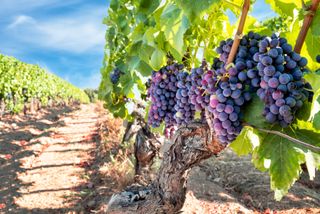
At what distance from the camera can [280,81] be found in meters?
1.52

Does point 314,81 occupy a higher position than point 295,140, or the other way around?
point 314,81

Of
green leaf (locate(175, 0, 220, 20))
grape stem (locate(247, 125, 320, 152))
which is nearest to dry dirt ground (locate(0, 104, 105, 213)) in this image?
grape stem (locate(247, 125, 320, 152))

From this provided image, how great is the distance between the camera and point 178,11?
1.61 m

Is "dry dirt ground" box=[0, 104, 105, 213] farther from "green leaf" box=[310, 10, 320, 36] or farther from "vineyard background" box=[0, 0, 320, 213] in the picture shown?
"green leaf" box=[310, 10, 320, 36]

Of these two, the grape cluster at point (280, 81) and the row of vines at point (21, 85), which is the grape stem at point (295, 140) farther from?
the row of vines at point (21, 85)

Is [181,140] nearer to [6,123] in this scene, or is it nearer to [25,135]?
[25,135]

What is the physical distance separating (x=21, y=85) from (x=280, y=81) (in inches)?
838

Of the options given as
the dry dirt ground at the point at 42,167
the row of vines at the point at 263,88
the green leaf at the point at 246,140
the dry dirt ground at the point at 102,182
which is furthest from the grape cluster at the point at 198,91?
the dry dirt ground at the point at 42,167

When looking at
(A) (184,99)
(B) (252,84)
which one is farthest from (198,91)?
(B) (252,84)

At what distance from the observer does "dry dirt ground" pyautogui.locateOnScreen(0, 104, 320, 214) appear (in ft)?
19.7

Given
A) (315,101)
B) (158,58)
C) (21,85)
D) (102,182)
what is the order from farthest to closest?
(21,85) → (102,182) → (158,58) → (315,101)

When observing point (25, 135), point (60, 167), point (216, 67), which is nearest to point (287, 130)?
point (216, 67)

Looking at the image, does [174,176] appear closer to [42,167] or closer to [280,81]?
[280,81]

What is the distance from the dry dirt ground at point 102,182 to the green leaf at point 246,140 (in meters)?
3.21
